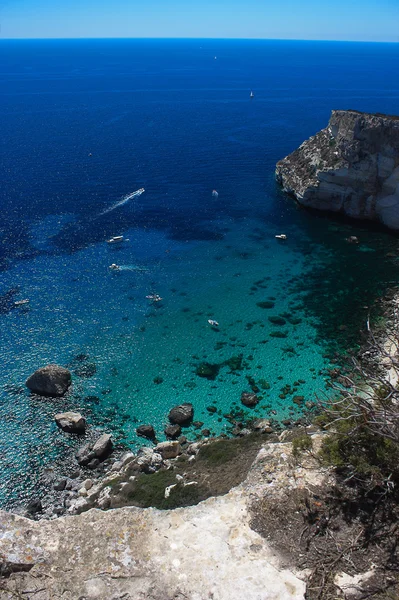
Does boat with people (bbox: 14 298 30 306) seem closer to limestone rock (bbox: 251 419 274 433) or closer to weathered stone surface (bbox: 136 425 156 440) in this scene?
weathered stone surface (bbox: 136 425 156 440)

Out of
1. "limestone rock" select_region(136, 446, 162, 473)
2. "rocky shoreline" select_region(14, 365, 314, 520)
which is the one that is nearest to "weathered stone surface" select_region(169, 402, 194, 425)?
"rocky shoreline" select_region(14, 365, 314, 520)

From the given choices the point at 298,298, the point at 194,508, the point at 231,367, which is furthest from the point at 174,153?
the point at 194,508

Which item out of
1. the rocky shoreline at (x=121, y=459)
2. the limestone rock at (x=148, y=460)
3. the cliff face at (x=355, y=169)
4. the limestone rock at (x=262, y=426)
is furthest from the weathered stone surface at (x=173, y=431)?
the cliff face at (x=355, y=169)

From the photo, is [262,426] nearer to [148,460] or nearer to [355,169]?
[148,460]

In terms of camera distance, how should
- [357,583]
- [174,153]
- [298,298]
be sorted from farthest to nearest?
[174,153]
[298,298]
[357,583]

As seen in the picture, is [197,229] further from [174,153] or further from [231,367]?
[174,153]

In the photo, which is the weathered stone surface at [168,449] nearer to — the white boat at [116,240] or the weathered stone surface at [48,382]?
the weathered stone surface at [48,382]
